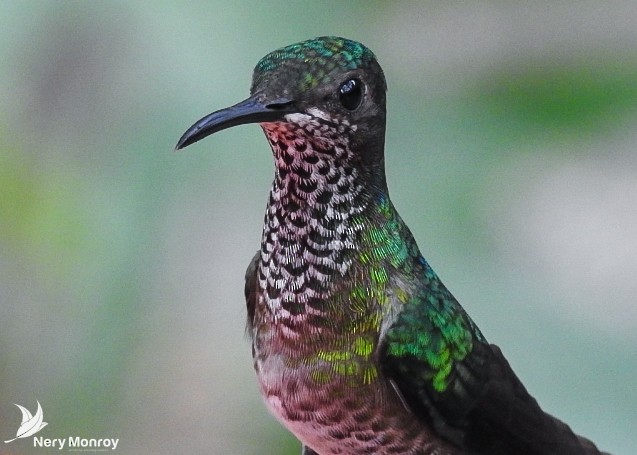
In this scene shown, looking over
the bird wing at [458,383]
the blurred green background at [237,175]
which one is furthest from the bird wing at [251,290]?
the blurred green background at [237,175]

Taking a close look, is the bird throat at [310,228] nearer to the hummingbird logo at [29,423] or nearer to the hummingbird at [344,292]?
the hummingbird at [344,292]

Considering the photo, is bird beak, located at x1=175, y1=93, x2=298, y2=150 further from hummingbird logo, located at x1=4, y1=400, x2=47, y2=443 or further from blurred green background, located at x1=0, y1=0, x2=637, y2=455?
hummingbird logo, located at x1=4, y1=400, x2=47, y2=443

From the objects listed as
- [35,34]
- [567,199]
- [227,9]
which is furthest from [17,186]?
[567,199]


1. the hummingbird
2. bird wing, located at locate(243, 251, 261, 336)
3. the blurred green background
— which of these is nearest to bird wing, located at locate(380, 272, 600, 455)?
the hummingbird

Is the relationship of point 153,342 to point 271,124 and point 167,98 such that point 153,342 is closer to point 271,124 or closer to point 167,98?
point 167,98

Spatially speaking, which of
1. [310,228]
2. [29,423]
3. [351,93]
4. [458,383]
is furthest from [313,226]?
[29,423]

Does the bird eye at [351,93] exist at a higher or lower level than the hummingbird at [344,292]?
higher
